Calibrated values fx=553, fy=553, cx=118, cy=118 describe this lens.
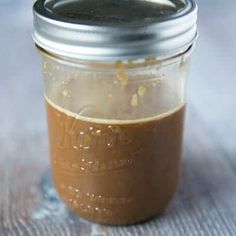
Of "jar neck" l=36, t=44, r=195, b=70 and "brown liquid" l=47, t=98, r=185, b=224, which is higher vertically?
"jar neck" l=36, t=44, r=195, b=70

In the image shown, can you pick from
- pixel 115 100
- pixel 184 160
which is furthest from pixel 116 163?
pixel 184 160

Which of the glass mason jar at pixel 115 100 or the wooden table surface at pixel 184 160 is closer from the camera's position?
the glass mason jar at pixel 115 100

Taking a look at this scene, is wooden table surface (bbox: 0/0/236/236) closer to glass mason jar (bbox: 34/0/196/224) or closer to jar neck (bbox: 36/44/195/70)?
glass mason jar (bbox: 34/0/196/224)

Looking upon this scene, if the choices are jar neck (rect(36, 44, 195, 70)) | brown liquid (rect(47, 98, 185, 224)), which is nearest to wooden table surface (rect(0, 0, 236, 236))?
brown liquid (rect(47, 98, 185, 224))

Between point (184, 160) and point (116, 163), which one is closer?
point (116, 163)

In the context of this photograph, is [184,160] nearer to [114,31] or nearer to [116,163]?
[116,163]

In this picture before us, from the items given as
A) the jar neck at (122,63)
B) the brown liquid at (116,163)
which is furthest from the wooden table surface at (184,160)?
the jar neck at (122,63)

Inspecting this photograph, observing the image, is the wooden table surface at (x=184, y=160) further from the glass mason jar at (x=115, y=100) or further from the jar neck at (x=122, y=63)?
the jar neck at (x=122, y=63)
